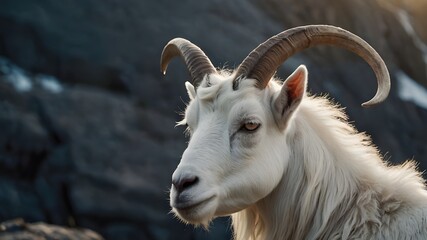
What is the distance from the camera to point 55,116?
842 inches

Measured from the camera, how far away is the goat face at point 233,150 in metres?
6.17

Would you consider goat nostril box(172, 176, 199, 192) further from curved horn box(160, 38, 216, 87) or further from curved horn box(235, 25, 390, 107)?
curved horn box(160, 38, 216, 87)

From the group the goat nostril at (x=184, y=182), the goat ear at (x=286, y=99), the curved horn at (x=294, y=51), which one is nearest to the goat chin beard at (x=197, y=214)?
the goat nostril at (x=184, y=182)

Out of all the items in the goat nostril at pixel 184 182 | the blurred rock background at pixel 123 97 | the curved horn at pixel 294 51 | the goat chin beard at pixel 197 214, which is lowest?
the goat chin beard at pixel 197 214

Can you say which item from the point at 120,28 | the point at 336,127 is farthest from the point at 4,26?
the point at 336,127

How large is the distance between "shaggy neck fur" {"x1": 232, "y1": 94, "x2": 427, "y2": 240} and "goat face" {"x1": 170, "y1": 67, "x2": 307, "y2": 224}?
6.5 inches

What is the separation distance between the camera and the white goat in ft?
20.6

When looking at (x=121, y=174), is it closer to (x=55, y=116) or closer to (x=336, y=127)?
(x=55, y=116)

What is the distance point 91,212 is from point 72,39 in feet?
16.8

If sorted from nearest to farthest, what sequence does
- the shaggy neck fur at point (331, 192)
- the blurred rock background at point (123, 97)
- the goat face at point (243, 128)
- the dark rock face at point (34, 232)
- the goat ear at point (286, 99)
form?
the goat face at point (243, 128) < the shaggy neck fur at point (331, 192) < the goat ear at point (286, 99) < the dark rock face at point (34, 232) < the blurred rock background at point (123, 97)

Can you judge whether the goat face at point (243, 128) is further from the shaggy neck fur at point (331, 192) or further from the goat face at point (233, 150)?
the shaggy neck fur at point (331, 192)

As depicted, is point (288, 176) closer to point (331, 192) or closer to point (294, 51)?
point (331, 192)

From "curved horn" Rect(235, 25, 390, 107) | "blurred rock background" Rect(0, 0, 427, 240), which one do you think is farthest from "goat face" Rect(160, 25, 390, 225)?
"blurred rock background" Rect(0, 0, 427, 240)

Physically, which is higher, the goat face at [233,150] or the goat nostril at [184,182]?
the goat face at [233,150]
